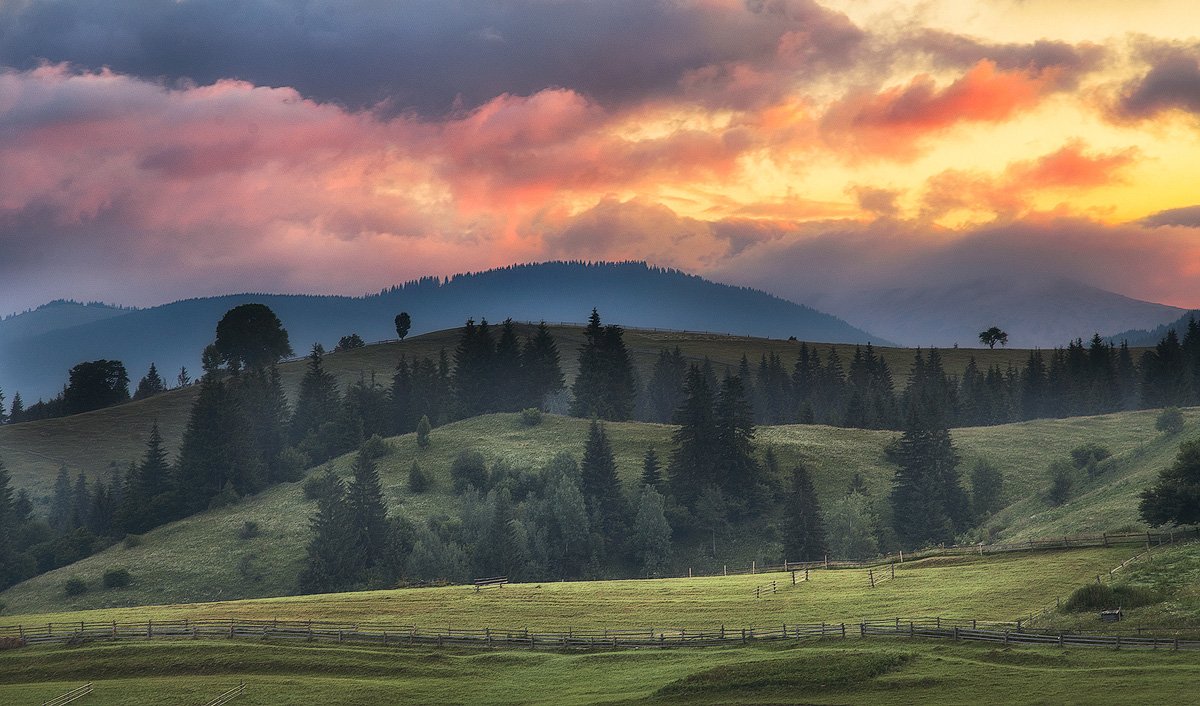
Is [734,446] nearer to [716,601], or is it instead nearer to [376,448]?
[376,448]

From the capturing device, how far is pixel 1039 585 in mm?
86688

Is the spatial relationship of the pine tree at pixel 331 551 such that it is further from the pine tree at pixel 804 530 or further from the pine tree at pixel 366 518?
the pine tree at pixel 804 530

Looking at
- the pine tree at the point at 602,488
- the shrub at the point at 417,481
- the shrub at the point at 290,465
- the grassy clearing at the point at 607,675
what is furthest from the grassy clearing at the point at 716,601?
the shrub at the point at 290,465

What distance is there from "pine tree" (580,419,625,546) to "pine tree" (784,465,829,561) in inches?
947

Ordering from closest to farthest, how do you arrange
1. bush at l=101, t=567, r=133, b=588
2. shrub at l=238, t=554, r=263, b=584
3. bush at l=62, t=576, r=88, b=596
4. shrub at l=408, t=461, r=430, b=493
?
bush at l=62, t=576, r=88, b=596, bush at l=101, t=567, r=133, b=588, shrub at l=238, t=554, r=263, b=584, shrub at l=408, t=461, r=430, b=493

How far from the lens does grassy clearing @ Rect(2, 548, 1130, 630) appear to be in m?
84.3

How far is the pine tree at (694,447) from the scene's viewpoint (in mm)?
157000

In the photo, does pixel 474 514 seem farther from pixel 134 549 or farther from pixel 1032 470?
pixel 1032 470

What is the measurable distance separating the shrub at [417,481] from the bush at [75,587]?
143ft

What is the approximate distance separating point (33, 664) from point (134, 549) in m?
71.2

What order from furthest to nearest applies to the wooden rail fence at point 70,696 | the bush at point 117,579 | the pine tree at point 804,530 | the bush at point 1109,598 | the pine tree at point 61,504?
1. the pine tree at point 61,504
2. the pine tree at point 804,530
3. the bush at point 117,579
4. the bush at point 1109,598
5. the wooden rail fence at point 70,696

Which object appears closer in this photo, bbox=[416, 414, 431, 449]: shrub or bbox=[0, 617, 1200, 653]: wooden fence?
bbox=[0, 617, 1200, 653]: wooden fence

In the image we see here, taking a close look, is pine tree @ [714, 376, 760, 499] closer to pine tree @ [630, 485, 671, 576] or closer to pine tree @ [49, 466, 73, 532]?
pine tree @ [630, 485, 671, 576]

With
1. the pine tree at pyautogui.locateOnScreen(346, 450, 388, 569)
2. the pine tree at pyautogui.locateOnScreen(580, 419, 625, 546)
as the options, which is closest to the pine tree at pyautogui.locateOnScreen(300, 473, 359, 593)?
the pine tree at pyautogui.locateOnScreen(346, 450, 388, 569)
